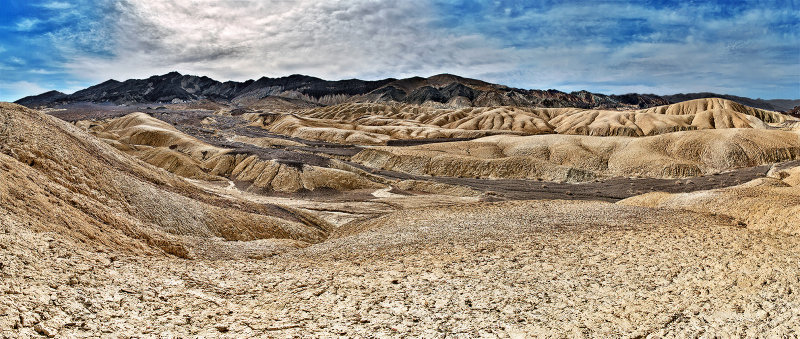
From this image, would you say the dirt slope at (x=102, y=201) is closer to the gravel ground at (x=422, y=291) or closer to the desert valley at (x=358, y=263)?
the desert valley at (x=358, y=263)

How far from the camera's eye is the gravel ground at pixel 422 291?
356 inches

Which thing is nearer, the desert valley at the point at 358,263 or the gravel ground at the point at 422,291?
the gravel ground at the point at 422,291

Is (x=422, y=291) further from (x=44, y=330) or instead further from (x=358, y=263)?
(x=44, y=330)

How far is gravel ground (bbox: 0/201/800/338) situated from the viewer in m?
9.04

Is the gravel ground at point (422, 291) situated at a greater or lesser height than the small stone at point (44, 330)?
lesser

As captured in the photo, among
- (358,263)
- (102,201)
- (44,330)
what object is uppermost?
(102,201)

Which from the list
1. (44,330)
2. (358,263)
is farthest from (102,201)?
(44,330)

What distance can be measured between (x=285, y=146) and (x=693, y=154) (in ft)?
286

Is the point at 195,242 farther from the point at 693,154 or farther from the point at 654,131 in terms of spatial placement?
the point at 654,131

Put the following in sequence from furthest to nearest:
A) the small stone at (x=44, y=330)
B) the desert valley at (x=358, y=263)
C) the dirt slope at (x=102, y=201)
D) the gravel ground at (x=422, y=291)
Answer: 1. the dirt slope at (x=102, y=201)
2. the desert valley at (x=358, y=263)
3. the gravel ground at (x=422, y=291)
4. the small stone at (x=44, y=330)

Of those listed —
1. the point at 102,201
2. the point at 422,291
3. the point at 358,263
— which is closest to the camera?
the point at 422,291

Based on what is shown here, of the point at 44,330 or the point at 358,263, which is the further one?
the point at 358,263

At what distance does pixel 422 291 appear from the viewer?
487 inches

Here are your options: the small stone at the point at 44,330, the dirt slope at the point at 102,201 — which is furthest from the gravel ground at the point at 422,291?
the dirt slope at the point at 102,201
